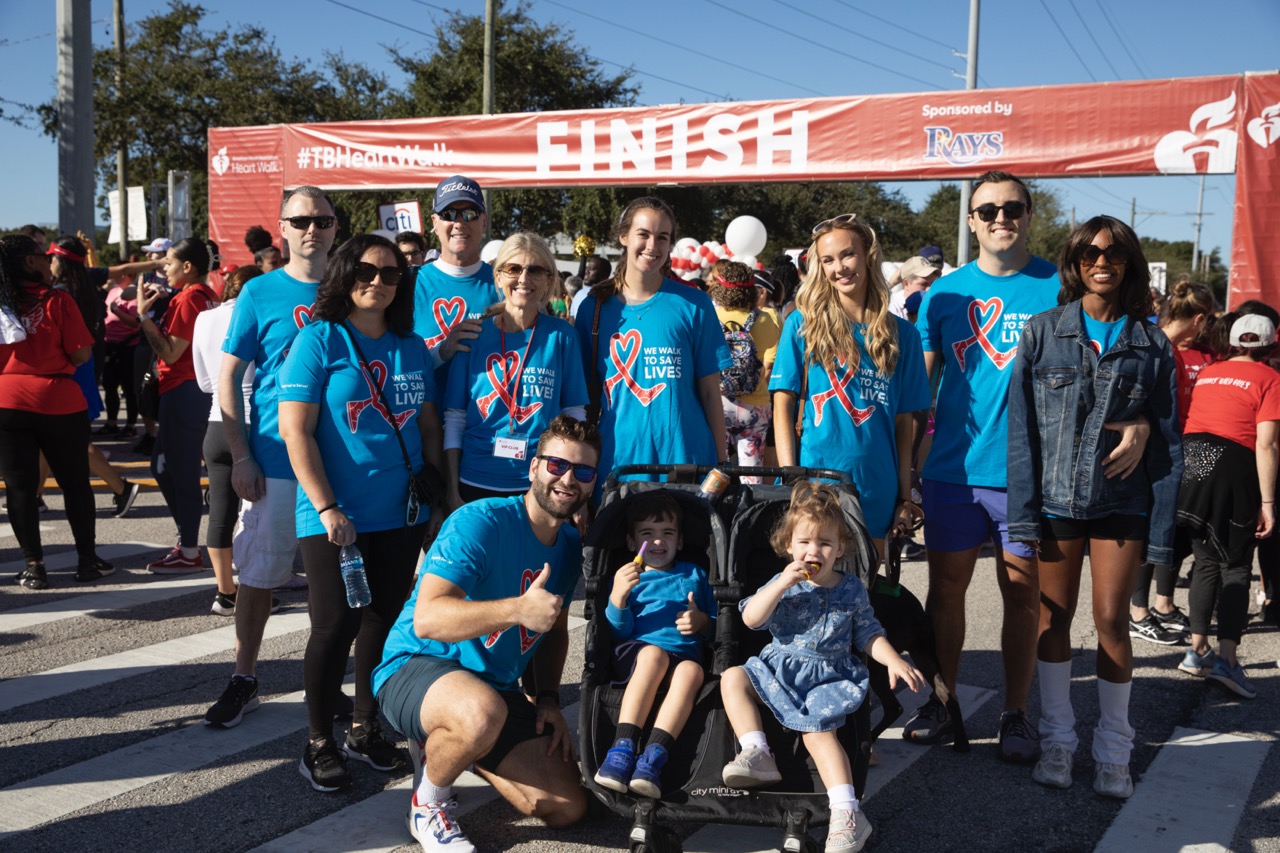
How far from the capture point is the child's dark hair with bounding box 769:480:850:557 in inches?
140

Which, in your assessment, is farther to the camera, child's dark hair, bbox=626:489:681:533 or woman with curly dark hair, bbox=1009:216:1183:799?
woman with curly dark hair, bbox=1009:216:1183:799

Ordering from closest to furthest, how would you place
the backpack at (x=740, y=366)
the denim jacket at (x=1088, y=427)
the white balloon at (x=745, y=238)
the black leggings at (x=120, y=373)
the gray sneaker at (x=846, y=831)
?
1. the gray sneaker at (x=846, y=831)
2. the denim jacket at (x=1088, y=427)
3. the backpack at (x=740, y=366)
4. the black leggings at (x=120, y=373)
5. the white balloon at (x=745, y=238)

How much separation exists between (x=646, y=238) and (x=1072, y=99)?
7554 millimetres

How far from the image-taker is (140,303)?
8469 millimetres

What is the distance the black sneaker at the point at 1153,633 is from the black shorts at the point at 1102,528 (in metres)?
2.28

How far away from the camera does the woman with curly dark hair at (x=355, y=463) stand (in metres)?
3.80

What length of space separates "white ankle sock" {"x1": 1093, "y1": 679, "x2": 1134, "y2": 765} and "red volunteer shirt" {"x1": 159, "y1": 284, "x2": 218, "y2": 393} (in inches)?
216

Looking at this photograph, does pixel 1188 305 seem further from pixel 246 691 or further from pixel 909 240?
pixel 909 240

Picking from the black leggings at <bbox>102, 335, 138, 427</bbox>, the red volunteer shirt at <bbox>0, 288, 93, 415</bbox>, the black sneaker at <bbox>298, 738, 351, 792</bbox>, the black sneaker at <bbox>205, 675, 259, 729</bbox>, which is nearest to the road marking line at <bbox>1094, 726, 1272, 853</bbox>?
the black sneaker at <bbox>298, 738, 351, 792</bbox>

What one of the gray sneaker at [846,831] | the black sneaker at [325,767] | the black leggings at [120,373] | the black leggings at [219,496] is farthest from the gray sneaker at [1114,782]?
the black leggings at [120,373]

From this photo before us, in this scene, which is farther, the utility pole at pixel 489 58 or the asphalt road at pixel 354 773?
the utility pole at pixel 489 58

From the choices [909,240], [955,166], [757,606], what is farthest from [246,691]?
[909,240]

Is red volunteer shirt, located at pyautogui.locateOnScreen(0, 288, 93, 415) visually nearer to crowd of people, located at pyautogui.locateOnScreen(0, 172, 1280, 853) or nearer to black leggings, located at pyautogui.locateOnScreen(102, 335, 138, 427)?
crowd of people, located at pyautogui.locateOnScreen(0, 172, 1280, 853)

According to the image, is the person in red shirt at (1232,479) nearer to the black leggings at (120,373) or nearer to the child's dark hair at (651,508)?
the child's dark hair at (651,508)
